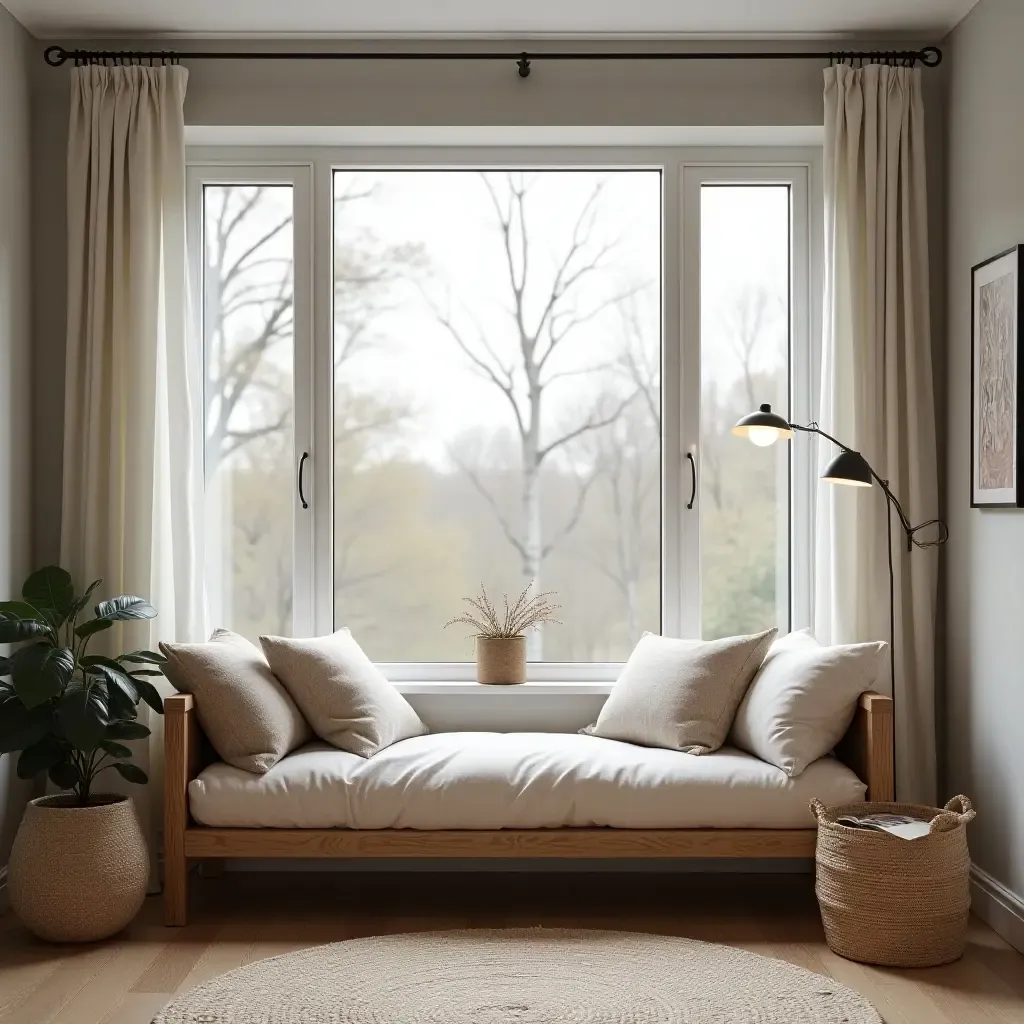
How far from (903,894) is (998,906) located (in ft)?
1.70

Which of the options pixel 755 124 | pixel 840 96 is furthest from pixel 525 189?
pixel 840 96

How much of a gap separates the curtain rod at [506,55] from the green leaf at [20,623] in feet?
5.90

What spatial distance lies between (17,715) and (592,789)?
63.6 inches

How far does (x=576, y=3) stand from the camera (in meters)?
3.46

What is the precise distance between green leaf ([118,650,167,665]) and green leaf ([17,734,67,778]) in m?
0.30

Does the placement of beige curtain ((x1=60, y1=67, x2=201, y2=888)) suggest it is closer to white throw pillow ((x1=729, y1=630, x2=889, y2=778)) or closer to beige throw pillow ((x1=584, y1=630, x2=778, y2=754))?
beige throw pillow ((x1=584, y1=630, x2=778, y2=754))

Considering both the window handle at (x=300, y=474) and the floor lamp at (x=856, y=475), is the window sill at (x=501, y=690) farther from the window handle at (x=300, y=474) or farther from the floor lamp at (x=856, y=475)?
the floor lamp at (x=856, y=475)

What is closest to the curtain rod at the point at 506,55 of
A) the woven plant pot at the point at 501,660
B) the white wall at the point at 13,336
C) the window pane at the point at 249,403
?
the white wall at the point at 13,336

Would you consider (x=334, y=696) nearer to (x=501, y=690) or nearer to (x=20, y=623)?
(x=501, y=690)

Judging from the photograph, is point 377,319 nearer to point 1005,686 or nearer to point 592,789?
point 592,789

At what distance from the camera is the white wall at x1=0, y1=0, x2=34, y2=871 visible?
3486 millimetres

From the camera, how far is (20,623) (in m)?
3.11

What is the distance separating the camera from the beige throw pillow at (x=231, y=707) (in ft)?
10.6

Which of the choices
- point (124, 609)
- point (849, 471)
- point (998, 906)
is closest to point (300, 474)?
point (124, 609)
